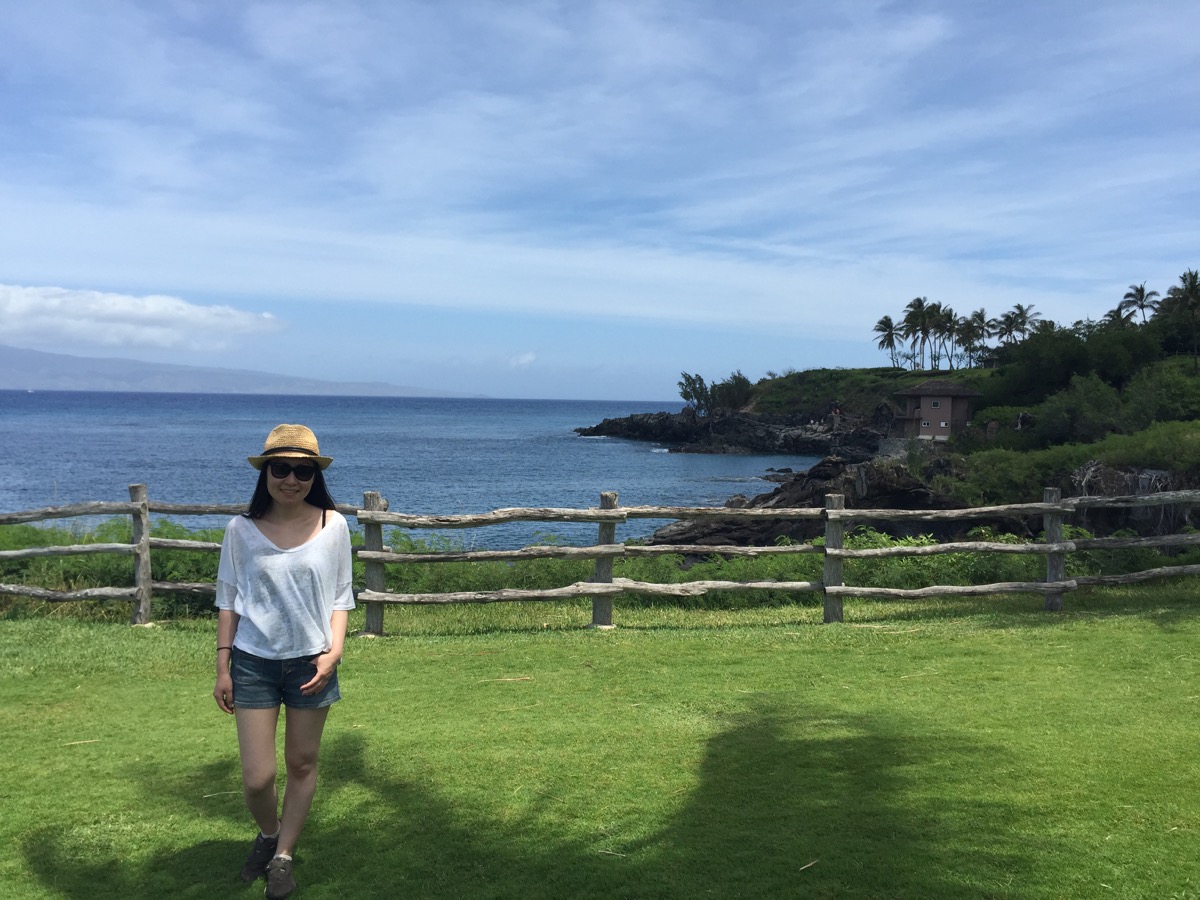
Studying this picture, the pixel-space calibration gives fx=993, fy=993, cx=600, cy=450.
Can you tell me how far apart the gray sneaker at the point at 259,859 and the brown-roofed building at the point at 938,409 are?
232 feet

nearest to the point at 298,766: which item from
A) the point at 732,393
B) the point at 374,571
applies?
the point at 374,571

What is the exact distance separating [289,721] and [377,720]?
9.62ft

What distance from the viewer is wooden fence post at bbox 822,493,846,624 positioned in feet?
34.4

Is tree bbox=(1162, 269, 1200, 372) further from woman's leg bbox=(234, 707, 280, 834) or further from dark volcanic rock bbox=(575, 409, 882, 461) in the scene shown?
woman's leg bbox=(234, 707, 280, 834)

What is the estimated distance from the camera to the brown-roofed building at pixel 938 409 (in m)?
72.6

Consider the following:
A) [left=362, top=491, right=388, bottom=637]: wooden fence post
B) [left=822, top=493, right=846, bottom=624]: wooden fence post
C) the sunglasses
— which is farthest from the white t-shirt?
[left=822, top=493, right=846, bottom=624]: wooden fence post

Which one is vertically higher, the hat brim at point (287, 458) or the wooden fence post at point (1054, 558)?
the hat brim at point (287, 458)

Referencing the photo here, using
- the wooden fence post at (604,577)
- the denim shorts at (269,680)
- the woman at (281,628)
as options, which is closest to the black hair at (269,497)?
the woman at (281,628)

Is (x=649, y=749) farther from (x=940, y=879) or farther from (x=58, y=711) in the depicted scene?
(x=58, y=711)

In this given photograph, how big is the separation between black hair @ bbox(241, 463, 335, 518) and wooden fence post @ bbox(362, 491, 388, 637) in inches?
228

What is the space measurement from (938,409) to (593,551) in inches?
2727

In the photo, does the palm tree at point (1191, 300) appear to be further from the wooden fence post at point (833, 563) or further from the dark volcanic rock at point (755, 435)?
the wooden fence post at point (833, 563)

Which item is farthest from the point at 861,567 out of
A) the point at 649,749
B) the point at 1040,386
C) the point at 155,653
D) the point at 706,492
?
the point at 1040,386

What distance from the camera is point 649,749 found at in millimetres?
6207
